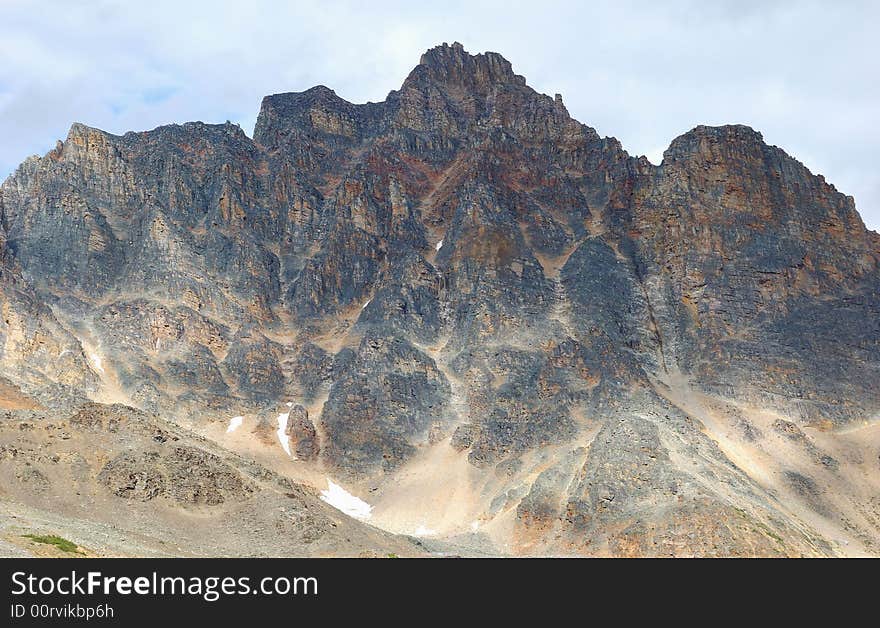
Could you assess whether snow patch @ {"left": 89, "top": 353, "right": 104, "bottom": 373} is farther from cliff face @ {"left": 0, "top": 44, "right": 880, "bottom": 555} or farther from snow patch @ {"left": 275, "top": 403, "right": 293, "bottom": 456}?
snow patch @ {"left": 275, "top": 403, "right": 293, "bottom": 456}

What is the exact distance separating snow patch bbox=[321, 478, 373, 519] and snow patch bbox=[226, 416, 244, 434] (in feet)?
54.2

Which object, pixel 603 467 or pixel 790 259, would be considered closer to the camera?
pixel 603 467

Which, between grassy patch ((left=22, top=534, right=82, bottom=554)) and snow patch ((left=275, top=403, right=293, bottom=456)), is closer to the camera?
grassy patch ((left=22, top=534, right=82, bottom=554))

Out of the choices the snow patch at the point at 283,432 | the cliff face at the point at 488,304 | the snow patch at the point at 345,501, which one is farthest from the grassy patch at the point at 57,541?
the snow patch at the point at 283,432

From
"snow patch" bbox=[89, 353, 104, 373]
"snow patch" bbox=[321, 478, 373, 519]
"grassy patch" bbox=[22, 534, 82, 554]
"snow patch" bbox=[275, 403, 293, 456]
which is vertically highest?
"snow patch" bbox=[89, 353, 104, 373]

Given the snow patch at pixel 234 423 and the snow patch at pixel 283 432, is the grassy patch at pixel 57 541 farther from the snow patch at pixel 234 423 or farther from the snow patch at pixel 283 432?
the snow patch at pixel 234 423

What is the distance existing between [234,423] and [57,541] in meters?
83.4

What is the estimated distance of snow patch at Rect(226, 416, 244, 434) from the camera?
122 metres

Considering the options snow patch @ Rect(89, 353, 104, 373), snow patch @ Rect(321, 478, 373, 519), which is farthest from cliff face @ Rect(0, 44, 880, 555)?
snow patch @ Rect(321, 478, 373, 519)

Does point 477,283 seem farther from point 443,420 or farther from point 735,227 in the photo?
point 735,227

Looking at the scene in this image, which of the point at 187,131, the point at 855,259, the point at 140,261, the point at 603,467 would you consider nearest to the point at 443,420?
the point at 603,467

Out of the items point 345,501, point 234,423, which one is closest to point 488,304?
point 345,501

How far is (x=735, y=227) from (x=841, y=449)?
4616 centimetres
